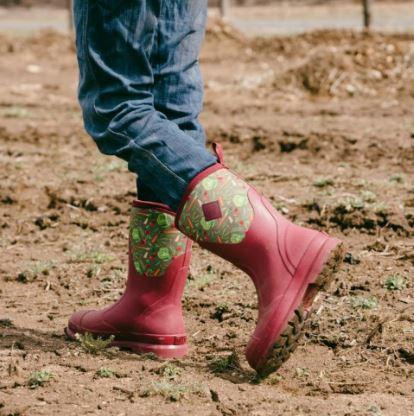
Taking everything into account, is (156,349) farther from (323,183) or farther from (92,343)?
(323,183)

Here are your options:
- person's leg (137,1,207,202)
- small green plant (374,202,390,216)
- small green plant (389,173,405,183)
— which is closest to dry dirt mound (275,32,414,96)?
small green plant (389,173,405,183)

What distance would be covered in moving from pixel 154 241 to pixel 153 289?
16 cm

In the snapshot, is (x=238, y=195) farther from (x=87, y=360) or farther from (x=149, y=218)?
→ (x=87, y=360)

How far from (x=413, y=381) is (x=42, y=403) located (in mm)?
1066

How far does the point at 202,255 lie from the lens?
417 centimetres

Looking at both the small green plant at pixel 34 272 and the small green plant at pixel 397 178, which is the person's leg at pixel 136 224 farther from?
the small green plant at pixel 397 178

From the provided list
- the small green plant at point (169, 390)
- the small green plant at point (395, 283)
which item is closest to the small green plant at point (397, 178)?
the small green plant at point (395, 283)

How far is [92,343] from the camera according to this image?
295 centimetres

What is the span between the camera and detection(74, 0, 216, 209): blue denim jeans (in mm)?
2562

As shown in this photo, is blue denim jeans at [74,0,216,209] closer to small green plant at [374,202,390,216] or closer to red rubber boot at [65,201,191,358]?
red rubber boot at [65,201,191,358]

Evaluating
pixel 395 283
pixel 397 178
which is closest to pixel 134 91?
pixel 395 283

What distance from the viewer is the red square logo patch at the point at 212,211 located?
257 cm

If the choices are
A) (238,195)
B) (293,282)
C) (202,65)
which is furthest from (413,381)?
(202,65)

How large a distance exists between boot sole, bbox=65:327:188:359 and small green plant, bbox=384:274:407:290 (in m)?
0.97
